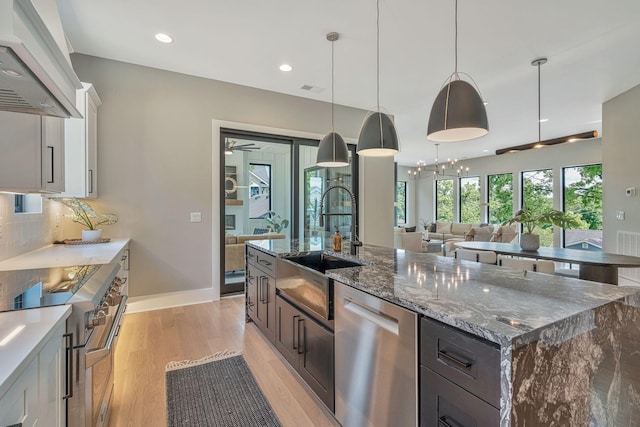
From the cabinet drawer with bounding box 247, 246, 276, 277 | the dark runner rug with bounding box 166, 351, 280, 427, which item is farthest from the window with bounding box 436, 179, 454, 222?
the dark runner rug with bounding box 166, 351, 280, 427

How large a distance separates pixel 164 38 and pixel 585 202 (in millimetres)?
9782

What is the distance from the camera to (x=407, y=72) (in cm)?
406

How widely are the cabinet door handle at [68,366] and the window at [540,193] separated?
9869 millimetres

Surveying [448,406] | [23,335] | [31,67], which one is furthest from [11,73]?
[448,406]

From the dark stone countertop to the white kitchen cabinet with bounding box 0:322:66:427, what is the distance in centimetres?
122

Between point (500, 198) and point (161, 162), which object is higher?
point (161, 162)

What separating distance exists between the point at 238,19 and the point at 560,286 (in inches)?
130

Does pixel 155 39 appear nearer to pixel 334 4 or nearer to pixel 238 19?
pixel 238 19

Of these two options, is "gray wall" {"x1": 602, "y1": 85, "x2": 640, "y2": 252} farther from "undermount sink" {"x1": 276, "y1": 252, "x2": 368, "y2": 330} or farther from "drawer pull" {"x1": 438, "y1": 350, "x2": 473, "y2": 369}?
"drawer pull" {"x1": 438, "y1": 350, "x2": 473, "y2": 369}

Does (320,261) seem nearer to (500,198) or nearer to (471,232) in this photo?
(471,232)

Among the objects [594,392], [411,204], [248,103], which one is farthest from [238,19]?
[411,204]

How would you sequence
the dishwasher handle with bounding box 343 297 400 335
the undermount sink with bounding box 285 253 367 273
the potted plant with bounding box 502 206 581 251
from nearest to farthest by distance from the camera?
1. the dishwasher handle with bounding box 343 297 400 335
2. the undermount sink with bounding box 285 253 367 273
3. the potted plant with bounding box 502 206 581 251

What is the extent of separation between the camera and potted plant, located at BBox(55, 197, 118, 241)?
3199 mm

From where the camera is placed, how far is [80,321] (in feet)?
4.03
